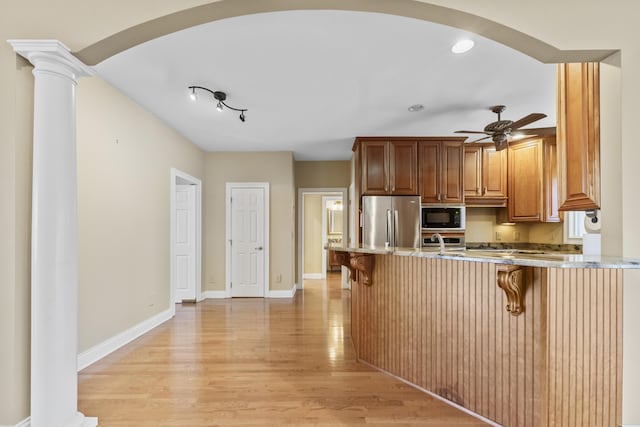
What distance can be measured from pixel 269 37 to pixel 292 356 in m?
2.67

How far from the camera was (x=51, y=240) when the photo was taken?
1523mm

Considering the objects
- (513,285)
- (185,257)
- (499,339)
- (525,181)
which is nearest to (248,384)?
(499,339)

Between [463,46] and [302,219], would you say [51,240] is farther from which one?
[302,219]

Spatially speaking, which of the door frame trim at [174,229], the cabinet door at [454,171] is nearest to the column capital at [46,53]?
the door frame trim at [174,229]

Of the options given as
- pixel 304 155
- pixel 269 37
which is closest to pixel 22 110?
pixel 269 37

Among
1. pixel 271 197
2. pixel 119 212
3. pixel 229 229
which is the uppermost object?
pixel 271 197

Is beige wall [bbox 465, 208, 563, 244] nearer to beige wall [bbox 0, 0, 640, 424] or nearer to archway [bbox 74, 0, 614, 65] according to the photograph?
beige wall [bbox 0, 0, 640, 424]

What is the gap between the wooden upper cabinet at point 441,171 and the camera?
4527 millimetres

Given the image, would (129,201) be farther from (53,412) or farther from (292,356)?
(292,356)

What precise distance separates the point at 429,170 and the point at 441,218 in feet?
2.50

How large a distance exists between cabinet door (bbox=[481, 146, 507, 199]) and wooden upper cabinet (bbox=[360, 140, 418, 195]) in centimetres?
121

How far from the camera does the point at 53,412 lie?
1510 millimetres

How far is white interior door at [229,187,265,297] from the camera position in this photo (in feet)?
17.3

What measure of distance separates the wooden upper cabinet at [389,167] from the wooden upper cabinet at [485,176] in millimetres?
963
